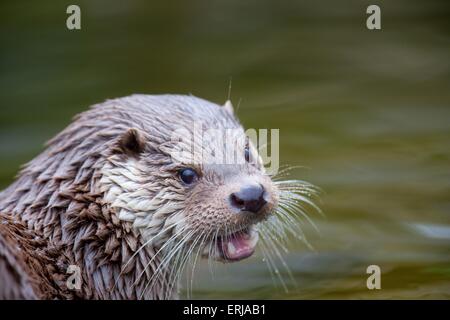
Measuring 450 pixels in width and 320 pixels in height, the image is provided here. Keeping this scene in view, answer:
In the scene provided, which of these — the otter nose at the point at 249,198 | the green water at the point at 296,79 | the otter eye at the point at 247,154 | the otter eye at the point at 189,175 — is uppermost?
the green water at the point at 296,79

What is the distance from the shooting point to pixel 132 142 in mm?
2936

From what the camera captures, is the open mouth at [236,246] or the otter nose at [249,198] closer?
the otter nose at [249,198]

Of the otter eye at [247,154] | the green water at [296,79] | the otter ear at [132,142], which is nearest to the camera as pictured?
the otter ear at [132,142]

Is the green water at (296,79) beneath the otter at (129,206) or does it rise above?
above

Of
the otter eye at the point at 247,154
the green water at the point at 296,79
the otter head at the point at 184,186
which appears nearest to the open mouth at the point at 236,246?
the otter head at the point at 184,186

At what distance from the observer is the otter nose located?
2.79 m

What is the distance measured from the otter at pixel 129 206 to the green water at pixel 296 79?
1246mm

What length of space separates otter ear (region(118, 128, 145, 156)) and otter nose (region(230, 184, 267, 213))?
352 mm

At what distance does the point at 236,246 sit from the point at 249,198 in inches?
8.9

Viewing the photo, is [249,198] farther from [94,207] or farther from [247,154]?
[94,207]

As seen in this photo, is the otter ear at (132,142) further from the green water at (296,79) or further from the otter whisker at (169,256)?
the green water at (296,79)

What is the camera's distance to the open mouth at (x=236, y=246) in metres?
2.95
